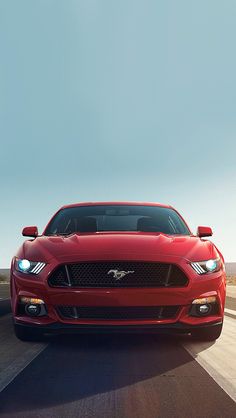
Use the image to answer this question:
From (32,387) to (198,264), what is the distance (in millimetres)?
2281

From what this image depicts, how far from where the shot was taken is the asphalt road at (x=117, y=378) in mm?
3268

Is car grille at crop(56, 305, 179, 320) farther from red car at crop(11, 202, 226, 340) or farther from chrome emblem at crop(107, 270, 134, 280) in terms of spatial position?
chrome emblem at crop(107, 270, 134, 280)

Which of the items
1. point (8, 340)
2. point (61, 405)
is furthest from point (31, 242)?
point (61, 405)

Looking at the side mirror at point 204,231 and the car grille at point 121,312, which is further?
the side mirror at point 204,231

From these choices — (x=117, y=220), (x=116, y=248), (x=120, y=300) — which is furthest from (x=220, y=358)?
→ (x=117, y=220)

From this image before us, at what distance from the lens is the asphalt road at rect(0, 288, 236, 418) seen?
3268mm

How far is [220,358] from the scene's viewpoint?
4.98 metres

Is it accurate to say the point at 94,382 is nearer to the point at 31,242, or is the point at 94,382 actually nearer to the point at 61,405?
the point at 61,405

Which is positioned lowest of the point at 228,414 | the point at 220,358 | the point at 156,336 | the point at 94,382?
the point at 156,336

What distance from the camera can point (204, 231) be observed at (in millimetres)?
6840

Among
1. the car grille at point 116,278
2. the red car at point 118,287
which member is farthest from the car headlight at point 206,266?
the car grille at point 116,278

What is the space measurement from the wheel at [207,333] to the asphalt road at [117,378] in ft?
0.28

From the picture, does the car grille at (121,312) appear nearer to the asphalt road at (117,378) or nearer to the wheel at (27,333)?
the asphalt road at (117,378)

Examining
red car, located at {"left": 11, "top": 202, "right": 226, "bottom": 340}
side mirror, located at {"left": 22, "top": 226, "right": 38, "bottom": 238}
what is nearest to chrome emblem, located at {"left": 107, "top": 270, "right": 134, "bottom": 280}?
red car, located at {"left": 11, "top": 202, "right": 226, "bottom": 340}
